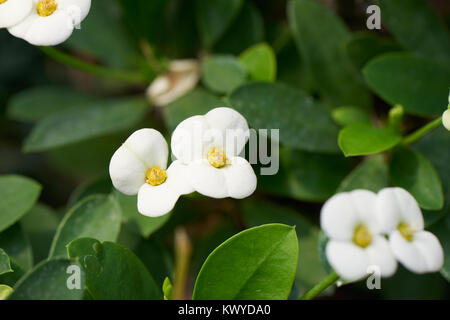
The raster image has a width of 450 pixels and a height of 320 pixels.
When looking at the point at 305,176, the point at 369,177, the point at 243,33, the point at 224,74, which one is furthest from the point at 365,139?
the point at 243,33

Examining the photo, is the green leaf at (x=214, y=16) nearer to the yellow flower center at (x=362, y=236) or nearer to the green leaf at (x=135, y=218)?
the green leaf at (x=135, y=218)

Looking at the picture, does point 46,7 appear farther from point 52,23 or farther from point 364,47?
point 364,47

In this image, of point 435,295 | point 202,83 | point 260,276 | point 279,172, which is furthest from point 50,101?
point 435,295

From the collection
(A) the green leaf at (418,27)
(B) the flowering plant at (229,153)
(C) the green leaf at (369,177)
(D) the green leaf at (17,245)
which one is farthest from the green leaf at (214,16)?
(D) the green leaf at (17,245)

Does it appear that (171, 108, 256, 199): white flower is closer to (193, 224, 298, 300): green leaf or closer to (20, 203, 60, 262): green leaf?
(193, 224, 298, 300): green leaf

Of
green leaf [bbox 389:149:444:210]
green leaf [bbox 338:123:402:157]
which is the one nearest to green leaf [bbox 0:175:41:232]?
green leaf [bbox 338:123:402:157]

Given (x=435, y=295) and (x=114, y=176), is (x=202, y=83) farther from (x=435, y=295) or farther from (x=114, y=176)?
(x=435, y=295)
